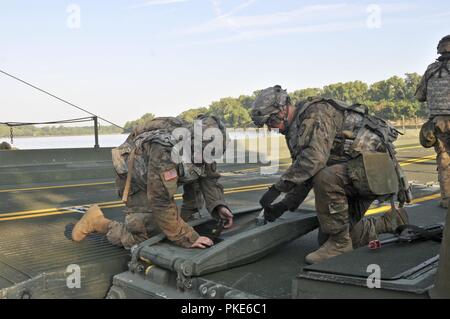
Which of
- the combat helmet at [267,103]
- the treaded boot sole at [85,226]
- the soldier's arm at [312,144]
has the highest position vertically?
the combat helmet at [267,103]

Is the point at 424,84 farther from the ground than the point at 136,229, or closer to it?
farther from the ground

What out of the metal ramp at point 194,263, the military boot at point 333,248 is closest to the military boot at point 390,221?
the military boot at point 333,248

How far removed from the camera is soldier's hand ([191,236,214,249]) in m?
3.21

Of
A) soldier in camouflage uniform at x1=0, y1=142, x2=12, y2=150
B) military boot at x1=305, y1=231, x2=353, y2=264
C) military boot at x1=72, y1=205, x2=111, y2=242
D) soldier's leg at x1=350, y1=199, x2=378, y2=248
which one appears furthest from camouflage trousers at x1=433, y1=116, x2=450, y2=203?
soldier in camouflage uniform at x1=0, y1=142, x2=12, y2=150

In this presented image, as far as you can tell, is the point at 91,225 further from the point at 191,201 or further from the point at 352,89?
the point at 352,89

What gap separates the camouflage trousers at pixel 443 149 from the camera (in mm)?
5465

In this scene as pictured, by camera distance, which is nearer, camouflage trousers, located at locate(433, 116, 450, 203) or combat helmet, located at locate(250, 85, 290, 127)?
combat helmet, located at locate(250, 85, 290, 127)

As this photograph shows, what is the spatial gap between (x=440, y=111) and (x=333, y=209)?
3.00m

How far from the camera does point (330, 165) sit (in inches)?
135

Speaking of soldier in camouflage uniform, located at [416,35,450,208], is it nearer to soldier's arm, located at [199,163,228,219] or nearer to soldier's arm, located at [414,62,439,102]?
soldier's arm, located at [414,62,439,102]

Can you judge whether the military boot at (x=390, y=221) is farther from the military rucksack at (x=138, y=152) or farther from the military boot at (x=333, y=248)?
the military rucksack at (x=138, y=152)

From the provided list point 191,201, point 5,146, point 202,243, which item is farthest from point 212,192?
point 5,146

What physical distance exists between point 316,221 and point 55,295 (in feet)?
6.04
